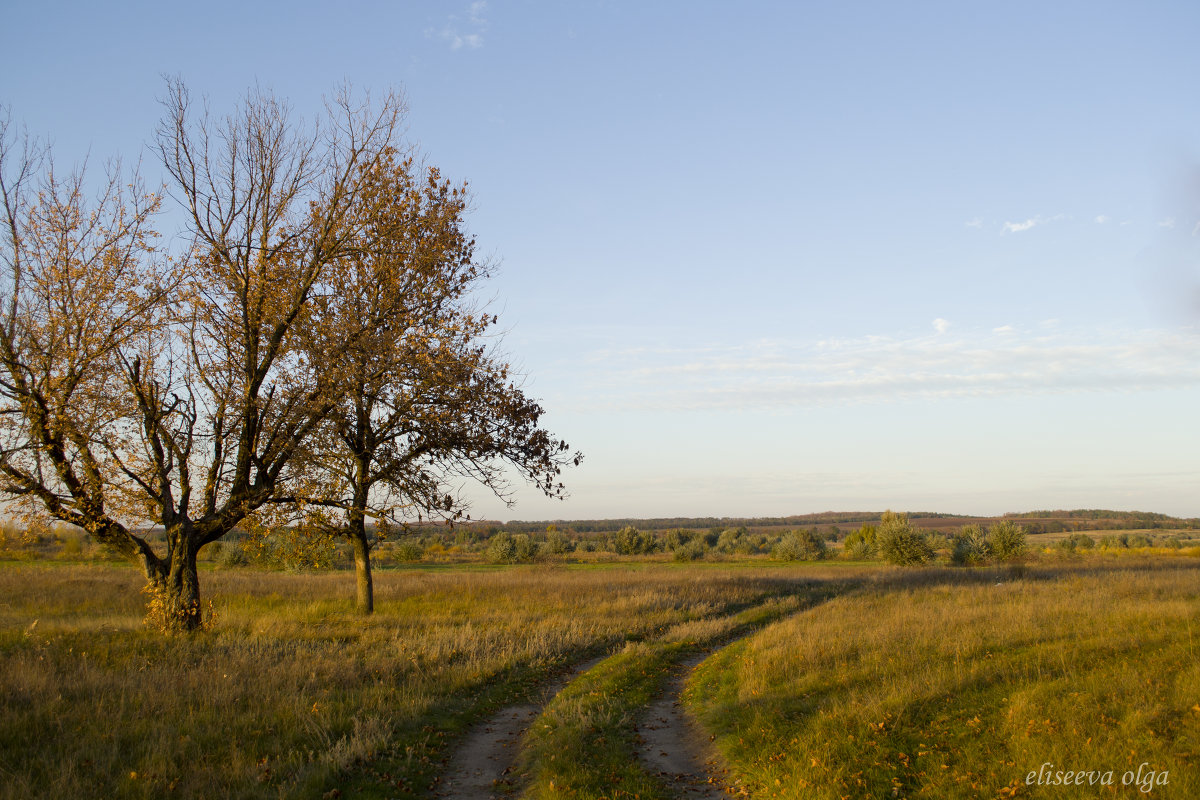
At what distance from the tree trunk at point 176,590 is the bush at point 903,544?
45.6 meters

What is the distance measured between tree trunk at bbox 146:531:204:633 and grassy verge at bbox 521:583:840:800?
9.16m

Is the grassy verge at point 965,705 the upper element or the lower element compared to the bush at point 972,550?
upper

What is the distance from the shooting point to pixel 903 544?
4775cm

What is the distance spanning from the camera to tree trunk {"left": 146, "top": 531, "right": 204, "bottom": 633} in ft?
47.7

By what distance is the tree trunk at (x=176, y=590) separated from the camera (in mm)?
14531

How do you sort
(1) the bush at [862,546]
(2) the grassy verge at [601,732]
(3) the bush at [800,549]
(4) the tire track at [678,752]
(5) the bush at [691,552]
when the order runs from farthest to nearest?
(3) the bush at [800,549] → (1) the bush at [862,546] → (5) the bush at [691,552] → (4) the tire track at [678,752] → (2) the grassy verge at [601,732]

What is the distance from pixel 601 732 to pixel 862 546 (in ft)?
205

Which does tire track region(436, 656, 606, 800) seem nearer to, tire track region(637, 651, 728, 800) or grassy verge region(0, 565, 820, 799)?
grassy verge region(0, 565, 820, 799)

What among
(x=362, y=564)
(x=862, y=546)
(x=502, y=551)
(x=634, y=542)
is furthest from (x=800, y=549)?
(x=362, y=564)

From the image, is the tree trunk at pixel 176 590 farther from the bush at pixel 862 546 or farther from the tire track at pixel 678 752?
the bush at pixel 862 546

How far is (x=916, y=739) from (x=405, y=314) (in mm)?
14179

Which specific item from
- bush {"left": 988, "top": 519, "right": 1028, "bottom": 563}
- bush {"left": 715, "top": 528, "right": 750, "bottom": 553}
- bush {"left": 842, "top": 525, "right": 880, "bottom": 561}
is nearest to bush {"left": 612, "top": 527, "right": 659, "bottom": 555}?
bush {"left": 715, "top": 528, "right": 750, "bottom": 553}

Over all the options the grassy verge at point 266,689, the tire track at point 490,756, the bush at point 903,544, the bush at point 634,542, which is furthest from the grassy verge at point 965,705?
the bush at point 634,542

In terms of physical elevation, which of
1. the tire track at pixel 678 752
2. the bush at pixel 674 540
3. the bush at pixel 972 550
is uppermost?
the tire track at pixel 678 752
